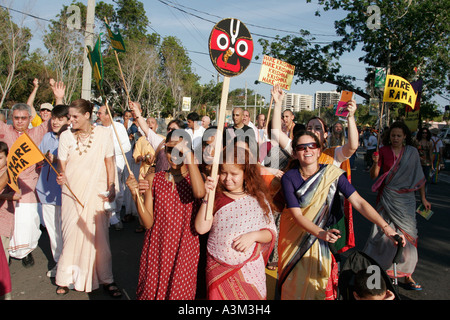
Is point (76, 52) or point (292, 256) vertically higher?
point (76, 52)

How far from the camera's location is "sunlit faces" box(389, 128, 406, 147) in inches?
174

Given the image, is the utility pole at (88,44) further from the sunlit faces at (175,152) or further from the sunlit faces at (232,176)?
the sunlit faces at (232,176)

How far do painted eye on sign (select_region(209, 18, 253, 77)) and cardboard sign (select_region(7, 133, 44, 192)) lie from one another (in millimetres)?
2097

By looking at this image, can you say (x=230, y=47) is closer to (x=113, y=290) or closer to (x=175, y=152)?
(x=175, y=152)

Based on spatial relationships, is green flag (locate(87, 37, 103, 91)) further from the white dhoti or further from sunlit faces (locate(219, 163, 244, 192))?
the white dhoti

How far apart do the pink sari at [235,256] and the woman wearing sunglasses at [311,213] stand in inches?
13.7

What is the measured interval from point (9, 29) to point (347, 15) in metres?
21.7

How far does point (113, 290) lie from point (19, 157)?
5.21ft

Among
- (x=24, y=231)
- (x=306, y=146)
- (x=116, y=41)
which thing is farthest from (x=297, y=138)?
(x=24, y=231)

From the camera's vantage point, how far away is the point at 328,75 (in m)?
24.0

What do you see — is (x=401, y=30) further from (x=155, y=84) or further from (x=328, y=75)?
(x=155, y=84)

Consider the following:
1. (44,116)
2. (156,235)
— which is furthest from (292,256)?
(44,116)

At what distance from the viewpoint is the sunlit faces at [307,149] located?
2.98m

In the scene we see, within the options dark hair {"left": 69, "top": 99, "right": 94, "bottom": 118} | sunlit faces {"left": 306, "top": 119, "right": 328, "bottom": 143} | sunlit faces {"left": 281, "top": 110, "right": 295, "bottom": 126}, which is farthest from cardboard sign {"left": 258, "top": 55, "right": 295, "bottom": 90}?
dark hair {"left": 69, "top": 99, "right": 94, "bottom": 118}
